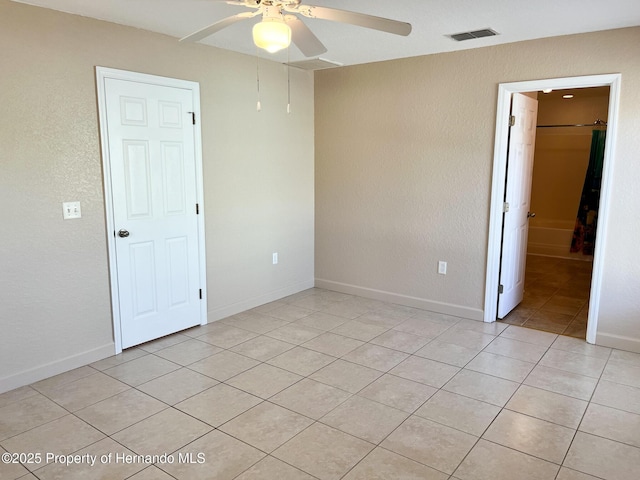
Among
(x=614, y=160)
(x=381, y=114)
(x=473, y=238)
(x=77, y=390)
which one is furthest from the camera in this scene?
(x=381, y=114)

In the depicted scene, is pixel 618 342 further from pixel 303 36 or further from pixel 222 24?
pixel 222 24

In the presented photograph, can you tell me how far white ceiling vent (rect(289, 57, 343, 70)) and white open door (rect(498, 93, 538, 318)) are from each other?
1785 mm

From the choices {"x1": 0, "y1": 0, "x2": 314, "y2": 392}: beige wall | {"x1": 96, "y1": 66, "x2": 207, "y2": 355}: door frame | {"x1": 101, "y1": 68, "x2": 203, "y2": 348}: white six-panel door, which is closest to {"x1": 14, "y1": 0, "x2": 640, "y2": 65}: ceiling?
{"x1": 0, "y1": 0, "x2": 314, "y2": 392}: beige wall

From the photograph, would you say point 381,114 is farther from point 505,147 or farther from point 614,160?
point 614,160

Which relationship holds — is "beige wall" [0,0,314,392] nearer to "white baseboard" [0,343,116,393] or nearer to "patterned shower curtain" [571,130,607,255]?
"white baseboard" [0,343,116,393]

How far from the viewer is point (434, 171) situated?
4.49 metres

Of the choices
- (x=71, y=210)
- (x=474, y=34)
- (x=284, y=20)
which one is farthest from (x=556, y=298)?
(x=71, y=210)

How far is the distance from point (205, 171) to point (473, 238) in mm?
2553

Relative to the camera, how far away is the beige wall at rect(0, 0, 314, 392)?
116 inches

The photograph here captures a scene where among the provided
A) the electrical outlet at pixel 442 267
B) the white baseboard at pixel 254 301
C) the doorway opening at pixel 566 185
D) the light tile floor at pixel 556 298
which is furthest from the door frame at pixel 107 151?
the doorway opening at pixel 566 185

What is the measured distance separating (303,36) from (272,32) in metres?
0.29

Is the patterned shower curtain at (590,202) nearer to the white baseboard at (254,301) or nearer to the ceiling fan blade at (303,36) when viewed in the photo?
the white baseboard at (254,301)

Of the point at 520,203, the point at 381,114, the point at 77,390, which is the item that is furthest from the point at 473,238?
the point at 77,390

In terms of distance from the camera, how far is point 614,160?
354cm
